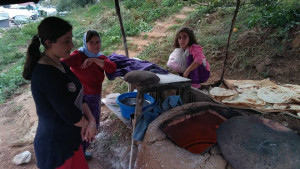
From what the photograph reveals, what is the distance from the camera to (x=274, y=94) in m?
2.37

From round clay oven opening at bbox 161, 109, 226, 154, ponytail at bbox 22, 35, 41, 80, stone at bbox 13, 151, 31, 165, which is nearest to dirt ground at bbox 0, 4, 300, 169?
stone at bbox 13, 151, 31, 165

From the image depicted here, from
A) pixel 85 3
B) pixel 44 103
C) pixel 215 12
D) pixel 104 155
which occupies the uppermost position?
pixel 85 3

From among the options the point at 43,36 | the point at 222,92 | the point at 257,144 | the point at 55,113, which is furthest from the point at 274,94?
the point at 43,36

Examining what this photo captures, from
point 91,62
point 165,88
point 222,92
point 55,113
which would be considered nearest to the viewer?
point 55,113

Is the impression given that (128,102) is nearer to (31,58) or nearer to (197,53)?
(197,53)

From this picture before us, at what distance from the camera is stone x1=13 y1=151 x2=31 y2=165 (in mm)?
2920

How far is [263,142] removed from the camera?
148 cm

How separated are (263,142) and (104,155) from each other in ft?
7.41

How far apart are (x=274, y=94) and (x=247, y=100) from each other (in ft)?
1.17

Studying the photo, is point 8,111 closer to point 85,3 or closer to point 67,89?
point 67,89

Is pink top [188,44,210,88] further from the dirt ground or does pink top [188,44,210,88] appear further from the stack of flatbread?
the dirt ground

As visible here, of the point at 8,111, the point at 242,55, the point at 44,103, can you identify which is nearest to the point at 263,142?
the point at 44,103

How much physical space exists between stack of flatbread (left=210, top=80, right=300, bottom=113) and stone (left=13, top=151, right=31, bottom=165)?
2.67m

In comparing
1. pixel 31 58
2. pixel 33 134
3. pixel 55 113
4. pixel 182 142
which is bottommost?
pixel 33 134
